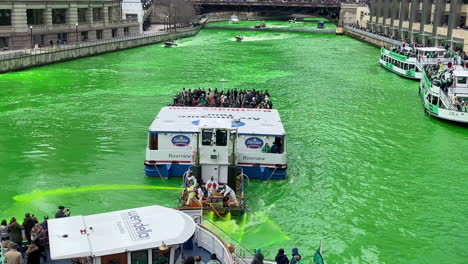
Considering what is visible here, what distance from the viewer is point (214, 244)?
1400cm

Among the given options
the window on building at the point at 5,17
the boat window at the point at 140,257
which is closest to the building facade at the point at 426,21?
the window on building at the point at 5,17

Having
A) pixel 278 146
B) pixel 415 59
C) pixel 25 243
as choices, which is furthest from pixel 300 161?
pixel 415 59

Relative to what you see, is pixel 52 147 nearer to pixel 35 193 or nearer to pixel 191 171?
pixel 35 193

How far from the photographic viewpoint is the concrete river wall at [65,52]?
57.5 m

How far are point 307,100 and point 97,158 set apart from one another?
22.1 m

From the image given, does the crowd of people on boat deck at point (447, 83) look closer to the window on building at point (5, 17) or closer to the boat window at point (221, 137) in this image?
the boat window at point (221, 137)

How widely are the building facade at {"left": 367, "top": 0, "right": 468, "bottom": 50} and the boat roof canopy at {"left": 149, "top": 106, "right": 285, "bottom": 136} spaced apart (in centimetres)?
5004

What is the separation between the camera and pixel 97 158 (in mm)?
28484

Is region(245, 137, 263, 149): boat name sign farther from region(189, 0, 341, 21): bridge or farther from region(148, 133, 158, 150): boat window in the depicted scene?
region(189, 0, 341, 21): bridge

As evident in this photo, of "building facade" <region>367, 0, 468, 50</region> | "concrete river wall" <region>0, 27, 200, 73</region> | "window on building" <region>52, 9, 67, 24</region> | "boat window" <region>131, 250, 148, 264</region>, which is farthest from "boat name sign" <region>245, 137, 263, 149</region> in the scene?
"window on building" <region>52, 9, 67, 24</region>

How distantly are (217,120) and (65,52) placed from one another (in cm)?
4953

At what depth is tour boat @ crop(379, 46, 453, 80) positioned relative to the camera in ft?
184

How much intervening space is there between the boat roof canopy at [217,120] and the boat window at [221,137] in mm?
247

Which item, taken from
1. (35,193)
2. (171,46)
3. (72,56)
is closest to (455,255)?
(35,193)
